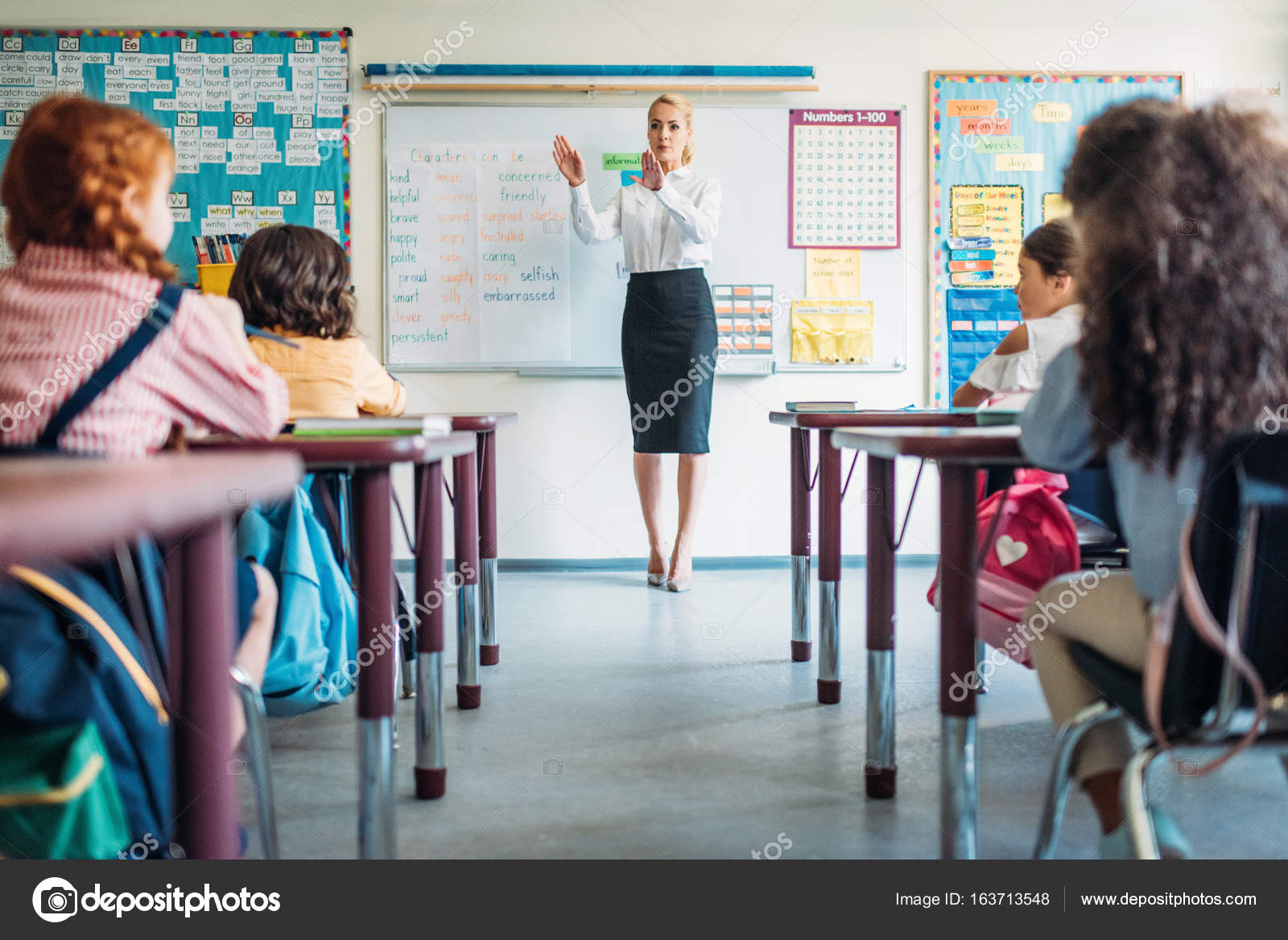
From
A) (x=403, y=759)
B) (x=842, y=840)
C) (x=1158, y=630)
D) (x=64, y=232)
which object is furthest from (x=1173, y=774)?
(x=64, y=232)

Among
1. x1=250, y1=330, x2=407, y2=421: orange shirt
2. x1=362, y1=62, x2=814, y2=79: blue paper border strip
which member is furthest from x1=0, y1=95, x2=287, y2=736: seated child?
x1=362, y1=62, x2=814, y2=79: blue paper border strip

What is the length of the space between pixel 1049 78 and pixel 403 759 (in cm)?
365

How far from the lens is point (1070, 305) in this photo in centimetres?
224

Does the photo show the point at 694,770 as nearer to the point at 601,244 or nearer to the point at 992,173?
the point at 601,244

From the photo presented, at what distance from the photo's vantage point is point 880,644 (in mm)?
1614

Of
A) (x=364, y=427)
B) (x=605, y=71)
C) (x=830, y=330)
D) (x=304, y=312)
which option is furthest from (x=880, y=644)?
(x=605, y=71)

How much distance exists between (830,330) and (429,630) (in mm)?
2767

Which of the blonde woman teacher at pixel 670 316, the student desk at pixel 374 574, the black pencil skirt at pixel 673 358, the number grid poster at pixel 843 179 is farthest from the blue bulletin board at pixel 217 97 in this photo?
the student desk at pixel 374 574

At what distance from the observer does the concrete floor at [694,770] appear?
152 cm

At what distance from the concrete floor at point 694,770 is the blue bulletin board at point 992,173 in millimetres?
1725

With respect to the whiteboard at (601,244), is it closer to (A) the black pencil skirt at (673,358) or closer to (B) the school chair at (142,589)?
(A) the black pencil skirt at (673,358)

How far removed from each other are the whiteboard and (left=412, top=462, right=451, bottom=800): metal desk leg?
238 centimetres

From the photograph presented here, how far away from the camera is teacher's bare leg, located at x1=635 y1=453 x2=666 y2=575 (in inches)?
146

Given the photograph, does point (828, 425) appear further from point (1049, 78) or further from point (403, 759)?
point (1049, 78)
